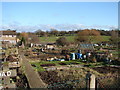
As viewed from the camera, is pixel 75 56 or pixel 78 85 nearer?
pixel 78 85

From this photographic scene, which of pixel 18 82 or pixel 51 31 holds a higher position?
pixel 51 31

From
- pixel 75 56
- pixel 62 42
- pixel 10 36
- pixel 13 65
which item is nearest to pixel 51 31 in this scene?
pixel 10 36

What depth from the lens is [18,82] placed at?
8.12 m

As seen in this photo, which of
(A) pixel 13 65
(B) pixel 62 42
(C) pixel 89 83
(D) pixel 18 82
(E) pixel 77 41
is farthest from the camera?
(E) pixel 77 41

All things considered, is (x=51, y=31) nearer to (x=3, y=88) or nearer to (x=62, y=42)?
(x=62, y=42)

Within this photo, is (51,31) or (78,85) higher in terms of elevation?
(51,31)

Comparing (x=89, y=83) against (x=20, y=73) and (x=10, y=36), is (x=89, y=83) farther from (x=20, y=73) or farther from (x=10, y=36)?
(x=10, y=36)

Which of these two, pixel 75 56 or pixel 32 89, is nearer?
pixel 32 89

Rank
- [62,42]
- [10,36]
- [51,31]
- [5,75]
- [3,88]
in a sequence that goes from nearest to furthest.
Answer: [3,88] < [5,75] < [62,42] < [10,36] < [51,31]

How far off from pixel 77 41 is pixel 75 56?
51.5ft

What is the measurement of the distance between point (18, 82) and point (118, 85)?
202 inches

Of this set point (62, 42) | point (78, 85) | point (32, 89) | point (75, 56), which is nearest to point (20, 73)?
point (32, 89)

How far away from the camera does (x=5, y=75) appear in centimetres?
742

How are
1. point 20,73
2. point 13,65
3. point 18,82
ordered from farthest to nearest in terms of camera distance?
point 13,65 < point 20,73 < point 18,82
